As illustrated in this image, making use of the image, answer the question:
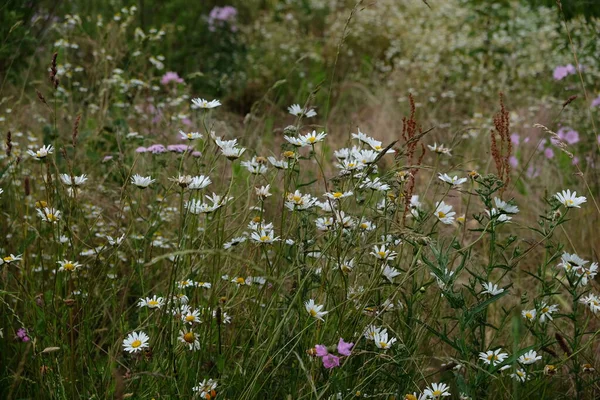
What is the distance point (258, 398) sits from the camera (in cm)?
160

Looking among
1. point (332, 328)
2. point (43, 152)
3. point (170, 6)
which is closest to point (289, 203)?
point (332, 328)

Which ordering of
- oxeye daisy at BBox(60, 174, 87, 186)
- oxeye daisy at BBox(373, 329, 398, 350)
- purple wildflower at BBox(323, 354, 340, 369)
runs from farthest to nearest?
oxeye daisy at BBox(60, 174, 87, 186), oxeye daisy at BBox(373, 329, 398, 350), purple wildflower at BBox(323, 354, 340, 369)

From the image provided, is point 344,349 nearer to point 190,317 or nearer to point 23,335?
point 190,317

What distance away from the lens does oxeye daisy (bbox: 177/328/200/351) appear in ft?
4.79

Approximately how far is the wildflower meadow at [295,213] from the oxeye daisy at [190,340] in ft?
0.05

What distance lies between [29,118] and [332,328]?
115 inches

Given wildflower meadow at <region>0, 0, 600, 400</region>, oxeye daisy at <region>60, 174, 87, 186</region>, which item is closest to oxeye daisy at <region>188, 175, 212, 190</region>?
wildflower meadow at <region>0, 0, 600, 400</region>

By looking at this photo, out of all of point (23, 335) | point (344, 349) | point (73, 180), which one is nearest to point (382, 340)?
point (344, 349)

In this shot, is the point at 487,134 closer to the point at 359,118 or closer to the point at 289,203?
the point at 359,118

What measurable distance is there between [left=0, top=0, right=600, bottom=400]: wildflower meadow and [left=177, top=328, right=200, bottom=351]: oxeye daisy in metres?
0.01

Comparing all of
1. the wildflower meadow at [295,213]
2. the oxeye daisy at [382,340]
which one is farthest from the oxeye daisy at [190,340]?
the oxeye daisy at [382,340]

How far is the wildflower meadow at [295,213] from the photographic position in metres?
1.58

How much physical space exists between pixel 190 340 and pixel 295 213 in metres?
0.42

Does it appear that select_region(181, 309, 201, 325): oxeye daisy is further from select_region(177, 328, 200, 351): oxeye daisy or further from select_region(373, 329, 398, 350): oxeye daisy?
select_region(373, 329, 398, 350): oxeye daisy
